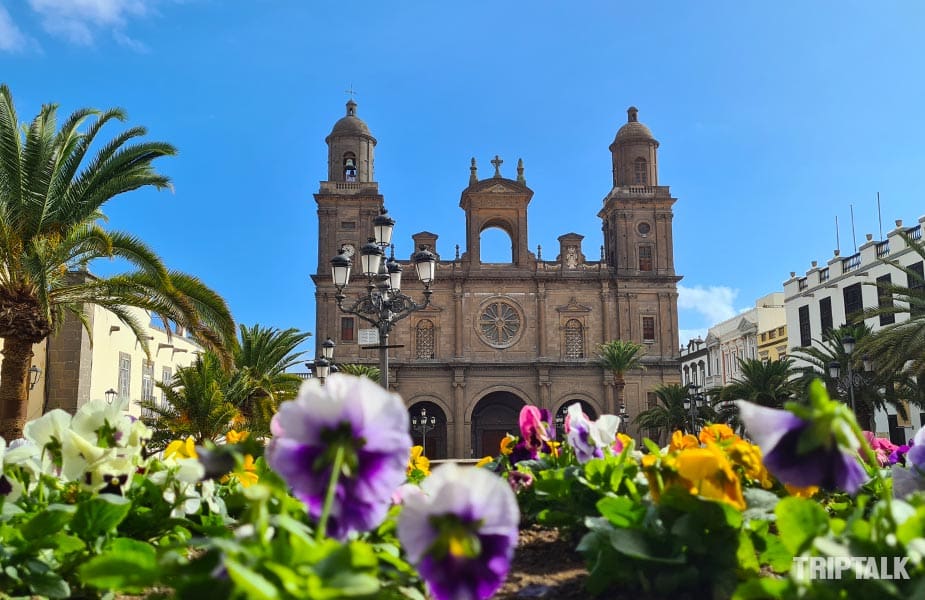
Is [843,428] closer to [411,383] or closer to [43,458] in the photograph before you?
[43,458]

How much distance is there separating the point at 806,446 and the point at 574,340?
139 ft

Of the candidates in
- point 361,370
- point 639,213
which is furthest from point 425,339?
point 639,213

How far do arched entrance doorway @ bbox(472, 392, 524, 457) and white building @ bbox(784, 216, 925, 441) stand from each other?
1564 cm

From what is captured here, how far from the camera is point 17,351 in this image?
12.4 m

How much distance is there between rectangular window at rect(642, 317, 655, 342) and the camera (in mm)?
43128

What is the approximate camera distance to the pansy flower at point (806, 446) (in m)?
1.72

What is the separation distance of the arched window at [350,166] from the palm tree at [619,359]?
17.3 metres

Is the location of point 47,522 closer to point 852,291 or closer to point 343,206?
point 852,291

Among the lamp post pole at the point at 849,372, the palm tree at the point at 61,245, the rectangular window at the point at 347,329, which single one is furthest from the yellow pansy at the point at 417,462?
the rectangular window at the point at 347,329

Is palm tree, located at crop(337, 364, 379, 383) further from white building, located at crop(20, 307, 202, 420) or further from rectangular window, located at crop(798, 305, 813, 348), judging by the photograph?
rectangular window, located at crop(798, 305, 813, 348)

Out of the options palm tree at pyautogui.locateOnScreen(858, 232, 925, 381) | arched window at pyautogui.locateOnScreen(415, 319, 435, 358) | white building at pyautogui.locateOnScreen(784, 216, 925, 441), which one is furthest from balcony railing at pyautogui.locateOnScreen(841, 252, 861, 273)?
arched window at pyautogui.locateOnScreen(415, 319, 435, 358)

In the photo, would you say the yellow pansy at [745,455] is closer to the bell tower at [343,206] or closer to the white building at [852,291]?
the white building at [852,291]

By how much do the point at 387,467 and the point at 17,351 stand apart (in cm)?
1280

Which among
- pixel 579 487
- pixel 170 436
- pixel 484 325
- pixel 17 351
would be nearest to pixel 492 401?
pixel 484 325
